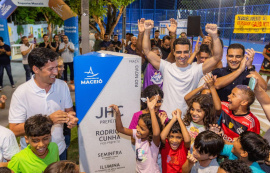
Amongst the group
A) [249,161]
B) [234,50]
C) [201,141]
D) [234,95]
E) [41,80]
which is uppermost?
[234,50]

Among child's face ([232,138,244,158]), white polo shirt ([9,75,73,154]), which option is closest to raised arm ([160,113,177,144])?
child's face ([232,138,244,158])

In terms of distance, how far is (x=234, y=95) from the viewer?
2.94m

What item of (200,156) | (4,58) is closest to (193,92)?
(200,156)

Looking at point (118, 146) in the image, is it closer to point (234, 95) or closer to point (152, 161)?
point (152, 161)

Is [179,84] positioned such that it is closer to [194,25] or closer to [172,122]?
[172,122]

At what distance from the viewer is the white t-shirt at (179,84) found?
336 cm

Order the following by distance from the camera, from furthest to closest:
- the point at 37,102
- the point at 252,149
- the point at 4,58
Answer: the point at 4,58 → the point at 37,102 → the point at 252,149

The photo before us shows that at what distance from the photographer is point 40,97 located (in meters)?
2.74

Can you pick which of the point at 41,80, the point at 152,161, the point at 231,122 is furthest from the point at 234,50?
the point at 41,80

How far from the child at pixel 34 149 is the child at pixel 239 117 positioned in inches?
78.6

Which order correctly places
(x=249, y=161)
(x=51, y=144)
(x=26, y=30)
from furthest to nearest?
(x=26, y=30) → (x=51, y=144) → (x=249, y=161)

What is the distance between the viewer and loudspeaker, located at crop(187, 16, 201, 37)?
24.3ft

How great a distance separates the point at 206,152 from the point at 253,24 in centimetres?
939

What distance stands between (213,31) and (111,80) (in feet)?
4.86
